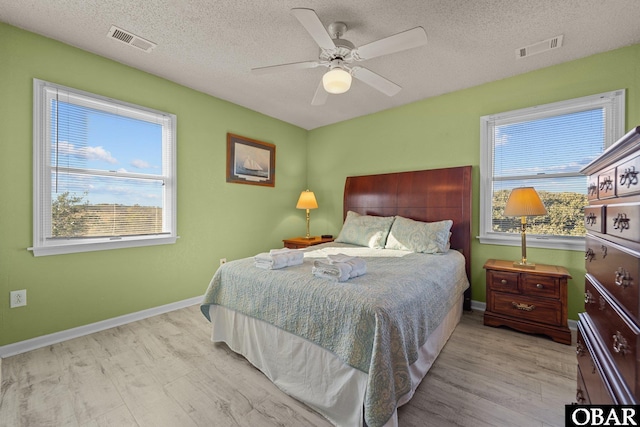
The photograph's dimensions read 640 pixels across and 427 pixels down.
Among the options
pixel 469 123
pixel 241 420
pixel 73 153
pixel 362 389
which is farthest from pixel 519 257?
pixel 73 153

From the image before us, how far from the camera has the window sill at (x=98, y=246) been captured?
2319 millimetres

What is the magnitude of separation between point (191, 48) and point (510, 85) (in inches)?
131

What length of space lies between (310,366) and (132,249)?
2.35 meters

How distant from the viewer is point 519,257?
2930mm

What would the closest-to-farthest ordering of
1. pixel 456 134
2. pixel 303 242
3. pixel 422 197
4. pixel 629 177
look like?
pixel 629 177, pixel 456 134, pixel 422 197, pixel 303 242

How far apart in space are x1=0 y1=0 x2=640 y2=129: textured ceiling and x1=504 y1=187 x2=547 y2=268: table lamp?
1298 millimetres

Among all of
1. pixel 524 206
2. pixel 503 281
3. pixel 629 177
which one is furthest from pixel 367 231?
pixel 629 177

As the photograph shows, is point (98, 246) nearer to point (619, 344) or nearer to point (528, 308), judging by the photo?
point (619, 344)

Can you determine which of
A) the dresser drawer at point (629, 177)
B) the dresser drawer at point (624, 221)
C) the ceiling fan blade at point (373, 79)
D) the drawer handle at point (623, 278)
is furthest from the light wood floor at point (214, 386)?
the ceiling fan blade at point (373, 79)

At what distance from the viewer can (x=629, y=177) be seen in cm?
88

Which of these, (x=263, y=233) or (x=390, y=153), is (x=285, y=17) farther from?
(x=263, y=233)

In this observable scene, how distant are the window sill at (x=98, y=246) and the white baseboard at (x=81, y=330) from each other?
71cm

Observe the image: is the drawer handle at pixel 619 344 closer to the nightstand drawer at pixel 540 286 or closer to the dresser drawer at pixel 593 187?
the dresser drawer at pixel 593 187

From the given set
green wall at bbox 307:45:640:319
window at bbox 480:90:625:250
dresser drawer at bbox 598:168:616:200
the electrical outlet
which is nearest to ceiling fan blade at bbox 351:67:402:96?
green wall at bbox 307:45:640:319
